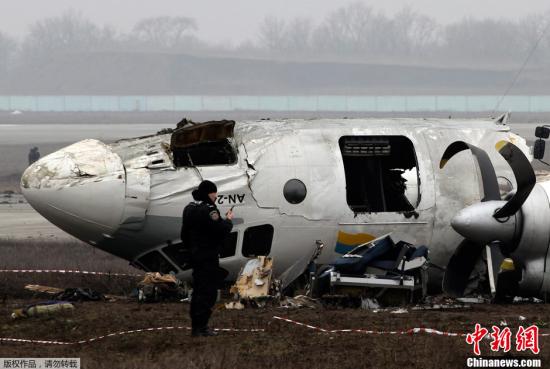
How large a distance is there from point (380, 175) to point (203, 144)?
3.71 metres

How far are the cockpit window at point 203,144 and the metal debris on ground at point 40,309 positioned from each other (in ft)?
12.0

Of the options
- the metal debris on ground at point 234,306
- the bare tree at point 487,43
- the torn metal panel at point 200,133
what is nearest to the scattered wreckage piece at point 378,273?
the metal debris on ground at point 234,306

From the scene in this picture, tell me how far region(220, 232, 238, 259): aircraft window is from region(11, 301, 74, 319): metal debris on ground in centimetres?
323

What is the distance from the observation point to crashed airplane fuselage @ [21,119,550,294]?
20672mm

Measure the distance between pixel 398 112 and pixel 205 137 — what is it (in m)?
122

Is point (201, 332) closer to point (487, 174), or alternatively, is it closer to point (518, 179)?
point (518, 179)

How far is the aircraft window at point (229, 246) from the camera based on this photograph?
21078mm

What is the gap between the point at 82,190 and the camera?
811 inches

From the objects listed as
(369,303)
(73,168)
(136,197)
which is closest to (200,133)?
(136,197)

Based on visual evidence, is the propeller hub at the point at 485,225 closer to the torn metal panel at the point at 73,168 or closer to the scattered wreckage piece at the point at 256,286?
the scattered wreckage piece at the point at 256,286

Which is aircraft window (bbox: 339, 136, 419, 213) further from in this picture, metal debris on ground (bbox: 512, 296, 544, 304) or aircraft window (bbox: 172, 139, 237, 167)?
metal debris on ground (bbox: 512, 296, 544, 304)

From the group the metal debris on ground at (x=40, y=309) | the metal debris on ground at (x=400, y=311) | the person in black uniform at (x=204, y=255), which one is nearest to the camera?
the person in black uniform at (x=204, y=255)

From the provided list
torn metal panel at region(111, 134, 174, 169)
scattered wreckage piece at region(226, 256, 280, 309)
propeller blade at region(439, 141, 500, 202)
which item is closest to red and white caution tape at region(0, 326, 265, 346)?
scattered wreckage piece at region(226, 256, 280, 309)

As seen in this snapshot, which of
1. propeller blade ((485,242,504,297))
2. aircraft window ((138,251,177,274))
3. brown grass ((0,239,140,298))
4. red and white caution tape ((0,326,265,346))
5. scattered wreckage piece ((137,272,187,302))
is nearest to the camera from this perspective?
red and white caution tape ((0,326,265,346))
